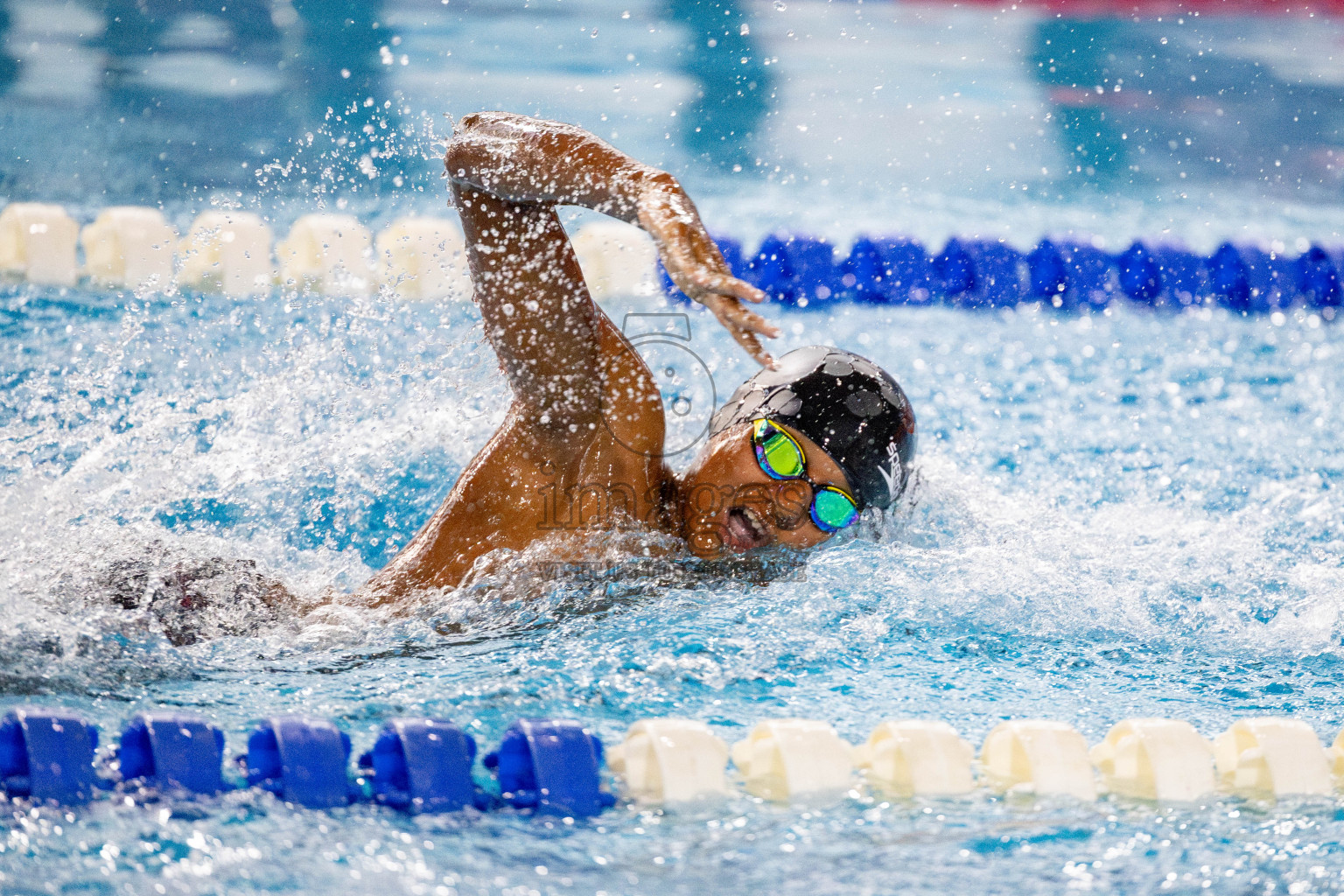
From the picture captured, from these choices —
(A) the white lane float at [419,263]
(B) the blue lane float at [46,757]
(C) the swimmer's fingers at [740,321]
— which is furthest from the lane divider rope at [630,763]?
(A) the white lane float at [419,263]

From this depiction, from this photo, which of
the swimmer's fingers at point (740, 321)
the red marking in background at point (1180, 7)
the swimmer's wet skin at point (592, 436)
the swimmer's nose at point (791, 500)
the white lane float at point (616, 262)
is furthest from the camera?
the red marking in background at point (1180, 7)

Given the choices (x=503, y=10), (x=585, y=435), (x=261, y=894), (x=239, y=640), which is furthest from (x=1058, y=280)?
(x=503, y=10)

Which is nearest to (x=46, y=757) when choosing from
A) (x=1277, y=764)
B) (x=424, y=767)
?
(x=424, y=767)

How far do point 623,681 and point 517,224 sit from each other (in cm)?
70

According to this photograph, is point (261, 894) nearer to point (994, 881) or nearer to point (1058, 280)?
point (994, 881)

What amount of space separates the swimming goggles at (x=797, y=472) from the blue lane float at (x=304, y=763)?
0.85 m

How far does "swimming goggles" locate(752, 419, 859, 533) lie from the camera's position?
81.4 inches

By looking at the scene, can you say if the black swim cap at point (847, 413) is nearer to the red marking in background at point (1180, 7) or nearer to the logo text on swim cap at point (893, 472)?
the logo text on swim cap at point (893, 472)

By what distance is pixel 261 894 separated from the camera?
1.30 m

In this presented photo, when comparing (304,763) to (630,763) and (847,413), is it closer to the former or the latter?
(630,763)

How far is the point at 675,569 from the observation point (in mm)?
2107

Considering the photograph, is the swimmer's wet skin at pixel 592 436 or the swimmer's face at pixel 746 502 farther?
the swimmer's face at pixel 746 502

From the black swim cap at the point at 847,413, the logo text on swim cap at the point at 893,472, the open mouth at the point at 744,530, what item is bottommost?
the open mouth at the point at 744,530

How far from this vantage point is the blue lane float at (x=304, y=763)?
4.85ft
